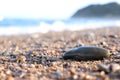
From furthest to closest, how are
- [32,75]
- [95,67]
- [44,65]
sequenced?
[44,65]
[95,67]
[32,75]

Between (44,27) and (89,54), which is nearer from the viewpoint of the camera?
(89,54)

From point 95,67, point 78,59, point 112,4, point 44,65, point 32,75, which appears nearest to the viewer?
point 32,75

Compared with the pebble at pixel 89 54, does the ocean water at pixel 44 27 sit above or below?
above

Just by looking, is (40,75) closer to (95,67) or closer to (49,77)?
(49,77)

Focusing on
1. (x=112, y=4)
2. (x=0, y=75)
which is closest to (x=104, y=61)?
(x=0, y=75)

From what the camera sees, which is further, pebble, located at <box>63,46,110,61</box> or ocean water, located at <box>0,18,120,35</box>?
ocean water, located at <box>0,18,120,35</box>

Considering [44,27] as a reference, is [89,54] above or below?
below

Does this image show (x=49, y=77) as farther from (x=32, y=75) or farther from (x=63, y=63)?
(x=63, y=63)

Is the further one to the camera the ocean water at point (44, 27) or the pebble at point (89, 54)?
the ocean water at point (44, 27)

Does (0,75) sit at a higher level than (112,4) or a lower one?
lower

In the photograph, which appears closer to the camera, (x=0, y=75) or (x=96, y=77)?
(x=96, y=77)

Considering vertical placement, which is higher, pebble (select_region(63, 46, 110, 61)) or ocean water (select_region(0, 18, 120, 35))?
ocean water (select_region(0, 18, 120, 35))
